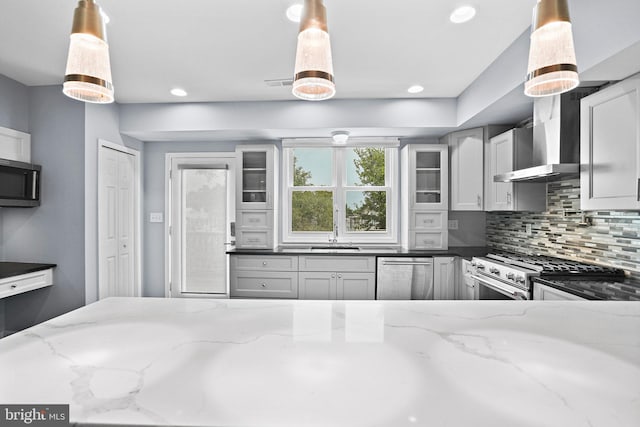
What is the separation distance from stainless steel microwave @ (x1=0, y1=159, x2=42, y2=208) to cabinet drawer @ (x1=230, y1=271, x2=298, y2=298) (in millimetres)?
1999

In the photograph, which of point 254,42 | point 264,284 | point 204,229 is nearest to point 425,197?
point 264,284

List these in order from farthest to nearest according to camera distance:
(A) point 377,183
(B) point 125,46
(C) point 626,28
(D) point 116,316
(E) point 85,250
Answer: (A) point 377,183 → (E) point 85,250 → (B) point 125,46 → (C) point 626,28 → (D) point 116,316

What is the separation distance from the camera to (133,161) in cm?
402

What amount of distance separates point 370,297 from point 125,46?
3.14 m

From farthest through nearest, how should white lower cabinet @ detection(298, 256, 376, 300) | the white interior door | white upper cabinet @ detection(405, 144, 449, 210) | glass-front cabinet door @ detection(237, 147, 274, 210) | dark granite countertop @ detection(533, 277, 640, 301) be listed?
glass-front cabinet door @ detection(237, 147, 274, 210), white upper cabinet @ detection(405, 144, 449, 210), white lower cabinet @ detection(298, 256, 376, 300), the white interior door, dark granite countertop @ detection(533, 277, 640, 301)

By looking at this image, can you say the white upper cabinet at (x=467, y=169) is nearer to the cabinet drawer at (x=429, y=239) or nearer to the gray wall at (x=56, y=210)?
the cabinet drawer at (x=429, y=239)

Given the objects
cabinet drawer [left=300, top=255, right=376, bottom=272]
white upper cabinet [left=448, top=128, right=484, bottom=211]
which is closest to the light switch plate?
cabinet drawer [left=300, top=255, right=376, bottom=272]

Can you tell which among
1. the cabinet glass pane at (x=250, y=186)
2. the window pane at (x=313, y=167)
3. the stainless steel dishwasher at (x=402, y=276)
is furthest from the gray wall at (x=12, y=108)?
the stainless steel dishwasher at (x=402, y=276)

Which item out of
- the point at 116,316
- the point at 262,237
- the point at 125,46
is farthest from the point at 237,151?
the point at 116,316

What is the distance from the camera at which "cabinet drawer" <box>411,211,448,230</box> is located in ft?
12.5

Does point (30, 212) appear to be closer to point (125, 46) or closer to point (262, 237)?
point (125, 46)

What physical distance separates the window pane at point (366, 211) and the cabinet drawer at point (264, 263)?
37.9 inches

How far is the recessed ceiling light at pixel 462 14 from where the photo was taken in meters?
1.96

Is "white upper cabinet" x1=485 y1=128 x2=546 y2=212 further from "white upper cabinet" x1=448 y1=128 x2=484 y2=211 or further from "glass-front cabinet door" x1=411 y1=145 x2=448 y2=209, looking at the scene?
"glass-front cabinet door" x1=411 y1=145 x2=448 y2=209
